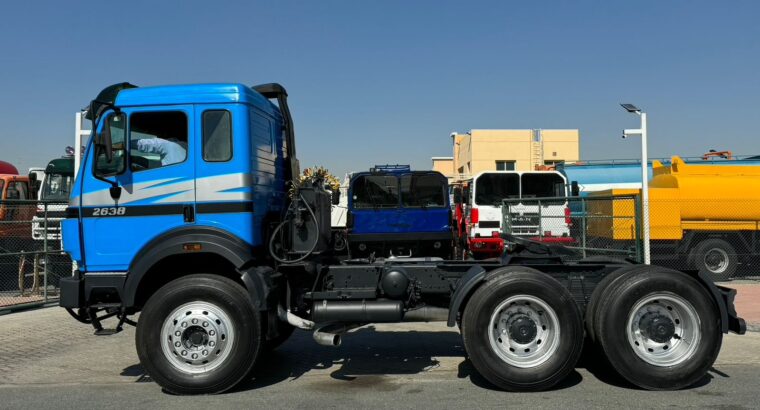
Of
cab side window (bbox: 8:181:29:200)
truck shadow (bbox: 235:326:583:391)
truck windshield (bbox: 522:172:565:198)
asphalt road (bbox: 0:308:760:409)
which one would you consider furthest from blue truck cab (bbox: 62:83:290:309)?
cab side window (bbox: 8:181:29:200)

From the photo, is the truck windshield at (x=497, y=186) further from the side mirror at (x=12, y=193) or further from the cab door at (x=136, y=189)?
the side mirror at (x=12, y=193)

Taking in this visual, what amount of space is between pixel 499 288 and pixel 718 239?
10.6 meters

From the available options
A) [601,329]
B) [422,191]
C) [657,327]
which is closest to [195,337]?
[601,329]

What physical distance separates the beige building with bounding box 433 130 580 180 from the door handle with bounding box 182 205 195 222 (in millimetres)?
39590

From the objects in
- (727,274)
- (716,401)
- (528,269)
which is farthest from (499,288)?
(727,274)

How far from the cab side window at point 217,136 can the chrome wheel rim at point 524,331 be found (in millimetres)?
3038

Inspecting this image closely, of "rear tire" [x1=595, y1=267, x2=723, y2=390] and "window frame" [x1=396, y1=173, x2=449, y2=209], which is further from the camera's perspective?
"window frame" [x1=396, y1=173, x2=449, y2=209]

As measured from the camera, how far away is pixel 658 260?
13695 millimetres

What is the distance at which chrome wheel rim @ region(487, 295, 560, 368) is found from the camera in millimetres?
5551

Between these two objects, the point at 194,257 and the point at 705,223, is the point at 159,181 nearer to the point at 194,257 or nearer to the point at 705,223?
the point at 194,257

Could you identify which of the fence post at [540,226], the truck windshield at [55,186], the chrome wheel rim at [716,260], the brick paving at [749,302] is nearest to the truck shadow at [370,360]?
the brick paving at [749,302]

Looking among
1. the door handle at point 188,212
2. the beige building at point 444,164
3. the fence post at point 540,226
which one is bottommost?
the fence post at point 540,226

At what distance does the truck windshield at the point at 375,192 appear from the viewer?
12547 mm

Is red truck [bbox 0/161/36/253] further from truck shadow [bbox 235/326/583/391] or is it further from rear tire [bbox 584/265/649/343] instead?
rear tire [bbox 584/265/649/343]
